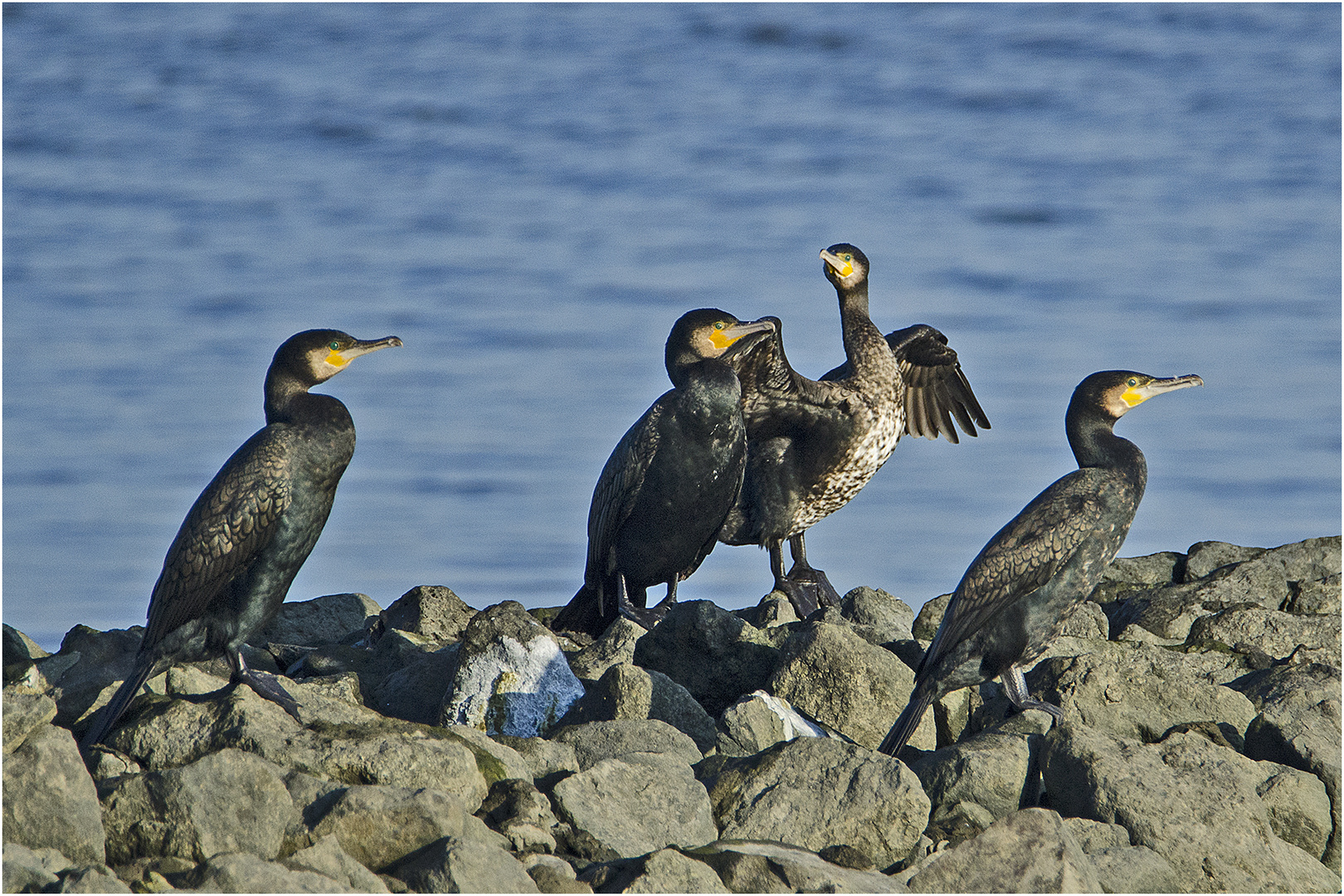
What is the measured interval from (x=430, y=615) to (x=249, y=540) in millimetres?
1667

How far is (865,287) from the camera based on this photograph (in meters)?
9.02

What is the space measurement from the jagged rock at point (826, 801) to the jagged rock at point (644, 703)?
0.57 meters

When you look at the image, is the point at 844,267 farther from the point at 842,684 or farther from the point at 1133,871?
the point at 1133,871

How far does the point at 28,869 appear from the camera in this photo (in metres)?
3.75

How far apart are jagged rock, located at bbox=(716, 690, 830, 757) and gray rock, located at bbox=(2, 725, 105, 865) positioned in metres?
2.01

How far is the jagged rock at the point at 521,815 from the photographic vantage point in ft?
14.1

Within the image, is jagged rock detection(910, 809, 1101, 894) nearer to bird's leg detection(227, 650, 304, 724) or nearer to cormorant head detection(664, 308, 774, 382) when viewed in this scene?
bird's leg detection(227, 650, 304, 724)

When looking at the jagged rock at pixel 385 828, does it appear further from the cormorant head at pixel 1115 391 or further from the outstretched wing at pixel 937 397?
the outstretched wing at pixel 937 397

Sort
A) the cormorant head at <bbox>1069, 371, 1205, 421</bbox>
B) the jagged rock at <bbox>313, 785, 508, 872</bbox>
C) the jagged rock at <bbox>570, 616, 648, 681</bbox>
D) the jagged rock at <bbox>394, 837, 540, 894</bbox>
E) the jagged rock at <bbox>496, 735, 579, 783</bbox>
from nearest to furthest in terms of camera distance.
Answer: the jagged rock at <bbox>394, 837, 540, 894</bbox>
the jagged rock at <bbox>313, 785, 508, 872</bbox>
the jagged rock at <bbox>496, 735, 579, 783</bbox>
the jagged rock at <bbox>570, 616, 648, 681</bbox>
the cormorant head at <bbox>1069, 371, 1205, 421</bbox>

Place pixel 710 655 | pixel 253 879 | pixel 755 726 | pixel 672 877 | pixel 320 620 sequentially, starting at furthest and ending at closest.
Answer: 1. pixel 320 620
2. pixel 710 655
3. pixel 755 726
4. pixel 672 877
5. pixel 253 879

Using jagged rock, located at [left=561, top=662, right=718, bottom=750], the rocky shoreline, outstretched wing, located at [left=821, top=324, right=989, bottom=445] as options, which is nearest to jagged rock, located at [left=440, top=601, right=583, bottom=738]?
the rocky shoreline

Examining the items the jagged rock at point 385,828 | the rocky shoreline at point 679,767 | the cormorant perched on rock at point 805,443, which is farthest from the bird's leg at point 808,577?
the jagged rock at point 385,828

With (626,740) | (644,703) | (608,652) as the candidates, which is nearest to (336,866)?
(626,740)

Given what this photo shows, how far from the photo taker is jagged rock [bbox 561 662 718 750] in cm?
533
